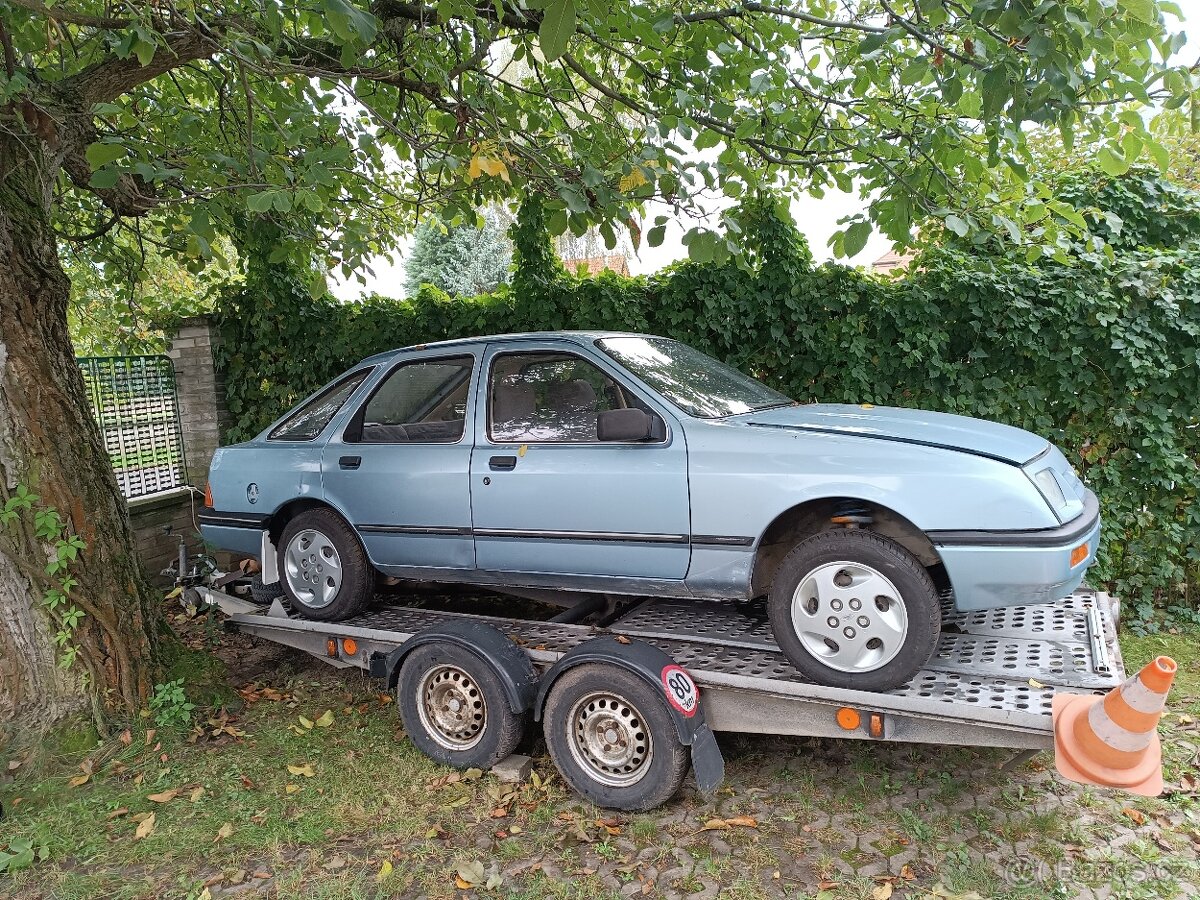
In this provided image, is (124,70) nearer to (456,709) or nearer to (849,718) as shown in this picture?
(456,709)

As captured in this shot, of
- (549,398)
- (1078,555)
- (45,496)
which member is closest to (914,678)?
(1078,555)

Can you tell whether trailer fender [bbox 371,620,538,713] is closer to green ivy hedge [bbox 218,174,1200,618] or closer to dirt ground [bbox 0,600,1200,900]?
dirt ground [bbox 0,600,1200,900]

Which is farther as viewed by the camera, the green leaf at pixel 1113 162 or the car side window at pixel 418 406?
the car side window at pixel 418 406

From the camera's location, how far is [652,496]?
A: 379 centimetres

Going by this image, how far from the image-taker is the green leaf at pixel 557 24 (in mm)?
2396

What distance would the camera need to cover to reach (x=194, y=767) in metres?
4.25

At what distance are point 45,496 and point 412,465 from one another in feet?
6.40

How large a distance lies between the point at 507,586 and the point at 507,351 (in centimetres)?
132

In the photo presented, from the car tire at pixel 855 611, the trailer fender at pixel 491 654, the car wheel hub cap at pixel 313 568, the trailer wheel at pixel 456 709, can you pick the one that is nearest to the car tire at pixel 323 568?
the car wheel hub cap at pixel 313 568

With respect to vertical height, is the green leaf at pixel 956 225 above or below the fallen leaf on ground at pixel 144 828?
above

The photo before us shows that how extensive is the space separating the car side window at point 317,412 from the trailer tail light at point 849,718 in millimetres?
3347

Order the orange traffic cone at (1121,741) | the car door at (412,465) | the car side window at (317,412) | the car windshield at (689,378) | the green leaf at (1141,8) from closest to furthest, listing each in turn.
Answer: the orange traffic cone at (1121,741), the green leaf at (1141,8), the car windshield at (689,378), the car door at (412,465), the car side window at (317,412)

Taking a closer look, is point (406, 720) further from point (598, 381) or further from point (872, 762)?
point (872, 762)

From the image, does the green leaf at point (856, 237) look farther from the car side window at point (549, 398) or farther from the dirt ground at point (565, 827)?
the dirt ground at point (565, 827)
